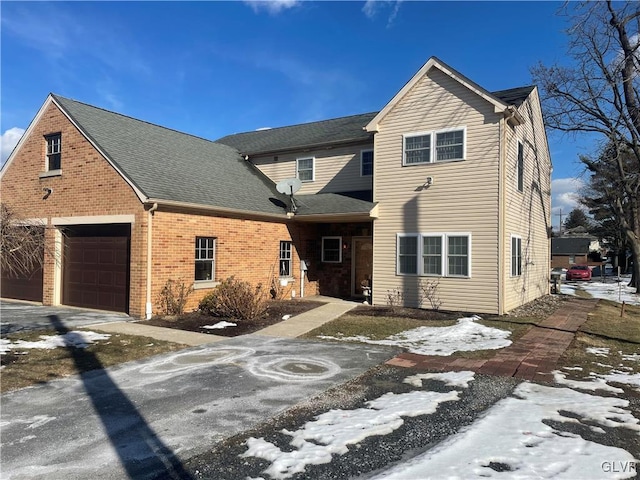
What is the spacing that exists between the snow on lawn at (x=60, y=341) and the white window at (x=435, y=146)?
10.4 metres

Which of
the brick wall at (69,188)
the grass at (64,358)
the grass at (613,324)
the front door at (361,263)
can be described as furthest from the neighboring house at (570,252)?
the grass at (64,358)

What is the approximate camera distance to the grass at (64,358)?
20.6ft

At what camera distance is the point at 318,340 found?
930 centimetres

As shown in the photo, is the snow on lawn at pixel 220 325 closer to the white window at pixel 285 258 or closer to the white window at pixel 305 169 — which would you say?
the white window at pixel 285 258

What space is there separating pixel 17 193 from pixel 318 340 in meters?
12.6

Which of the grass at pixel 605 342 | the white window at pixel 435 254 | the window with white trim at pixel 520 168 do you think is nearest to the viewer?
the grass at pixel 605 342

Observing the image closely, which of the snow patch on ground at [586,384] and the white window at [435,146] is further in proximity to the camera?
the white window at [435,146]

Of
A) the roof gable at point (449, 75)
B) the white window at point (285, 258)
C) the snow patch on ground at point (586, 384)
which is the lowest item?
the snow patch on ground at point (586, 384)

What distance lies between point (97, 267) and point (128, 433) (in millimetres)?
9983

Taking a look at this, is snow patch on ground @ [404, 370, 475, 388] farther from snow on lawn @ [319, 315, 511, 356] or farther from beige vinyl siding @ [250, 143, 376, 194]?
beige vinyl siding @ [250, 143, 376, 194]

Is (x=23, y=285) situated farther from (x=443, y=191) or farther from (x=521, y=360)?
(x=521, y=360)

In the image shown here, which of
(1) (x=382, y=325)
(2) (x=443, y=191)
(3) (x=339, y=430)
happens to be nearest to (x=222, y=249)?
(1) (x=382, y=325)

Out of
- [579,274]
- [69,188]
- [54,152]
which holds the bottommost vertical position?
[579,274]

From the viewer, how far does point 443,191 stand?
1358 centimetres
